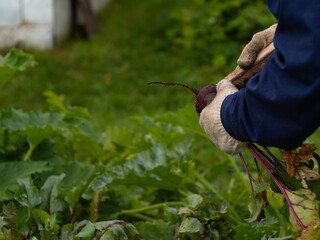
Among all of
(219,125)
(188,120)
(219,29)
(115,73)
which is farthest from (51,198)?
(219,29)

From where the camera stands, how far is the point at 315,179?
138 centimetres

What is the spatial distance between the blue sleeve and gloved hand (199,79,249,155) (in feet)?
0.21

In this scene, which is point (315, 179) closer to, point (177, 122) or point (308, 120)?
point (308, 120)

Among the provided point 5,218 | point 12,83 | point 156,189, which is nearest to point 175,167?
point 156,189

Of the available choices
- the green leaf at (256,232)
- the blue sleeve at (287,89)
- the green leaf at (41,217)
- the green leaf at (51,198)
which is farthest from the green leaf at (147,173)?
the blue sleeve at (287,89)

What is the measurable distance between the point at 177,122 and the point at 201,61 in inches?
147

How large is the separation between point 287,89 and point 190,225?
60 cm

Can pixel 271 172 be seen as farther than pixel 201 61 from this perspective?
No

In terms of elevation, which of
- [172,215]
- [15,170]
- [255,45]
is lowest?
[15,170]

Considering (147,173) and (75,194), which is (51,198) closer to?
(75,194)

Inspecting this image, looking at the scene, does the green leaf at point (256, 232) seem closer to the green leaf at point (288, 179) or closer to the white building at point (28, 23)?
the green leaf at point (288, 179)

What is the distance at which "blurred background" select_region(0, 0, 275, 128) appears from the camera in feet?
16.0

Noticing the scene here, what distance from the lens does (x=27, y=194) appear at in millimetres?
1732

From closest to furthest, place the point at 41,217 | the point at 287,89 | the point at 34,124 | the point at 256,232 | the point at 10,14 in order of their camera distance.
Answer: the point at 287,89 → the point at 256,232 → the point at 41,217 → the point at 34,124 → the point at 10,14
